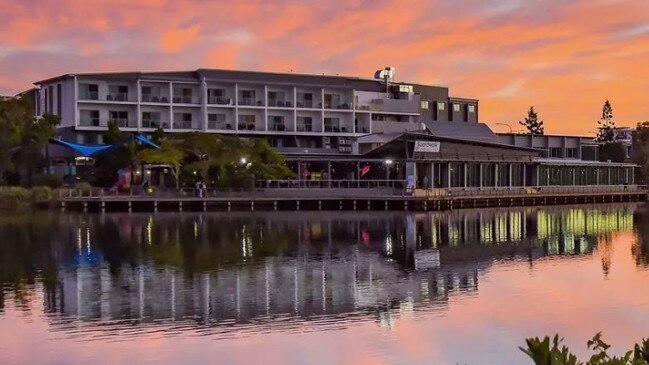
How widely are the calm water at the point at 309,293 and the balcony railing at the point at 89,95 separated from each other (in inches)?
1278

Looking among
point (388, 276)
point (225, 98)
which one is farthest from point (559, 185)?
point (388, 276)

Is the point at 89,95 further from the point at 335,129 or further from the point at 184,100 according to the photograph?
the point at 335,129

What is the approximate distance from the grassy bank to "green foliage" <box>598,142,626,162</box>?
76.4 meters

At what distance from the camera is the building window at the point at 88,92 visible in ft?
266

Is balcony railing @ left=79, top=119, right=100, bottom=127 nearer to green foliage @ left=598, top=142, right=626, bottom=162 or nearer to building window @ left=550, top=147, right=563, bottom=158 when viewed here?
building window @ left=550, top=147, right=563, bottom=158

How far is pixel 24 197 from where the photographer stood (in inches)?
2613

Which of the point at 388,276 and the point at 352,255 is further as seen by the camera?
the point at 352,255

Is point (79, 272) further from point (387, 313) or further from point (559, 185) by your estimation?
point (559, 185)

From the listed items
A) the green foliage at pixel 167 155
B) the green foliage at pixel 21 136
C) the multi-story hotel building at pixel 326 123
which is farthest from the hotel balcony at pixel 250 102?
the green foliage at pixel 21 136

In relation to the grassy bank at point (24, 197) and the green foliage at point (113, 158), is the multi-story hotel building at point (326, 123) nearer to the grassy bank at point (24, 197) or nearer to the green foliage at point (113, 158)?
the green foliage at point (113, 158)

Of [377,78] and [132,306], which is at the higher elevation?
[377,78]

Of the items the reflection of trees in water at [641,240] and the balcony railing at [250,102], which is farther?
the balcony railing at [250,102]

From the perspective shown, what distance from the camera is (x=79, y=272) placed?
104 feet

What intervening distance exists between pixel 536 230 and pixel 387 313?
30.2 m
